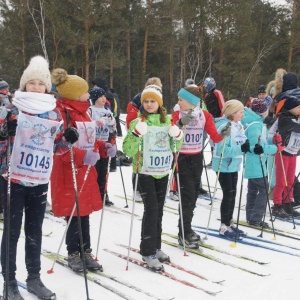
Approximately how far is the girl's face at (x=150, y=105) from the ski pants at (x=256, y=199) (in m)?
2.30

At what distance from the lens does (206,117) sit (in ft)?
15.7

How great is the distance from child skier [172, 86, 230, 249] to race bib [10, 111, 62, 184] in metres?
1.76

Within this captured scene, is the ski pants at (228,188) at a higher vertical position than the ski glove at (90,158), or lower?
lower

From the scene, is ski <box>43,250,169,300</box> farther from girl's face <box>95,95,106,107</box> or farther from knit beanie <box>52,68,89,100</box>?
girl's face <box>95,95,106,107</box>

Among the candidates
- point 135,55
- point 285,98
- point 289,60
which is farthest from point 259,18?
point 285,98

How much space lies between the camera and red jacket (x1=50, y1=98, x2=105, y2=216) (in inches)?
144

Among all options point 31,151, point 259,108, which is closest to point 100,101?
point 259,108

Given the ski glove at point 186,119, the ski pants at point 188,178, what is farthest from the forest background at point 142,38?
the ski glove at point 186,119

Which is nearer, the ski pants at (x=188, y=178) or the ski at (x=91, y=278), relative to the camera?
the ski at (x=91, y=278)

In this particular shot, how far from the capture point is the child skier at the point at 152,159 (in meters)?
3.98

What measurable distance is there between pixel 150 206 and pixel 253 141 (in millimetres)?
2112

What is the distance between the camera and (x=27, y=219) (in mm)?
3273

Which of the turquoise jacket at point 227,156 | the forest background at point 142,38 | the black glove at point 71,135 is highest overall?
the forest background at point 142,38

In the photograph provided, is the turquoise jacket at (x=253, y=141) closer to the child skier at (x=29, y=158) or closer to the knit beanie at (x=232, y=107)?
the knit beanie at (x=232, y=107)
